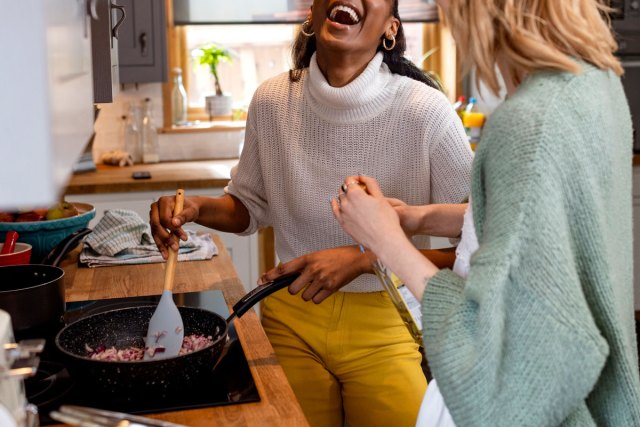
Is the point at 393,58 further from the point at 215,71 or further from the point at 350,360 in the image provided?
the point at 215,71

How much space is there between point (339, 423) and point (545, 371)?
989 mm

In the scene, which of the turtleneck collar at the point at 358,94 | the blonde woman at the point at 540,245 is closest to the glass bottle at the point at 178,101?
the turtleneck collar at the point at 358,94

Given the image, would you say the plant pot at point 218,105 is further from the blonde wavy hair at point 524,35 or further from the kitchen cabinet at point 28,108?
the kitchen cabinet at point 28,108

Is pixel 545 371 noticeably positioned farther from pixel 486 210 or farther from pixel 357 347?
pixel 357 347

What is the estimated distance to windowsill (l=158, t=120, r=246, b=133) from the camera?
172 inches

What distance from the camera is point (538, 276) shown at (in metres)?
1.05

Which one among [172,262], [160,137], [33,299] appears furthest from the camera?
[160,137]

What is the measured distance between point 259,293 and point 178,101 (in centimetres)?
300

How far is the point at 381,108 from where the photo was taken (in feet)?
6.53

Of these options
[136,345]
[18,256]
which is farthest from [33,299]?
[18,256]

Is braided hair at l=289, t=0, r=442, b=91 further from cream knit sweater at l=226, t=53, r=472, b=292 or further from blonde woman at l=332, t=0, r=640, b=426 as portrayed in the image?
blonde woman at l=332, t=0, r=640, b=426

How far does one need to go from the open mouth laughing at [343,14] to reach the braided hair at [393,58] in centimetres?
12

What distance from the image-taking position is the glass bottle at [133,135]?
4.29 meters

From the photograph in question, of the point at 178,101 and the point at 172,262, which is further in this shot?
the point at 178,101
